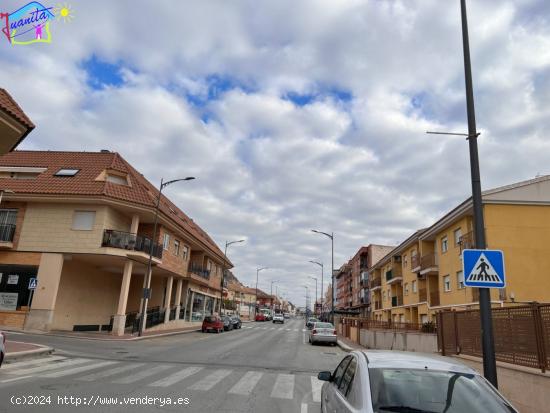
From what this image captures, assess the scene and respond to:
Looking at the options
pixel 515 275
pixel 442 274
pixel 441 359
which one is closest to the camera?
pixel 441 359

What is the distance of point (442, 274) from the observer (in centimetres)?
3203

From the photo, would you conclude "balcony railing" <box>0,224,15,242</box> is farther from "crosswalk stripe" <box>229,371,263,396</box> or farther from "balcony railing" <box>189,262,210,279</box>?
"crosswalk stripe" <box>229,371,263,396</box>

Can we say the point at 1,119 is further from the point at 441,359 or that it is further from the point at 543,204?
the point at 543,204

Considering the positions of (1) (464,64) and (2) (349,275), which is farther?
(2) (349,275)

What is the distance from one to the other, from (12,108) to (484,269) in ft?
39.1

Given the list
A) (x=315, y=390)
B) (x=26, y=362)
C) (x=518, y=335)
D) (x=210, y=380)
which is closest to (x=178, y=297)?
(x=26, y=362)

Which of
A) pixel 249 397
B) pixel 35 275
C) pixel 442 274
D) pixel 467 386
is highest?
pixel 442 274

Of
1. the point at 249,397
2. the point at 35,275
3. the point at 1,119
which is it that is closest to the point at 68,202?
the point at 35,275

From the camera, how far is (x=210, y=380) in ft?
37.6

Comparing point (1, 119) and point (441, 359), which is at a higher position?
point (1, 119)

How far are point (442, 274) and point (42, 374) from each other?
27649 mm

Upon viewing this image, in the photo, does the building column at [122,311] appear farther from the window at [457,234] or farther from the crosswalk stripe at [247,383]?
the window at [457,234]

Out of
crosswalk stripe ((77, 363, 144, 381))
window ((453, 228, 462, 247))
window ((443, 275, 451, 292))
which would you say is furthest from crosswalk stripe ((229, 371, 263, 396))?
window ((443, 275, 451, 292))

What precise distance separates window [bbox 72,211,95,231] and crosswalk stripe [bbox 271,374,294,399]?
1851 centimetres
